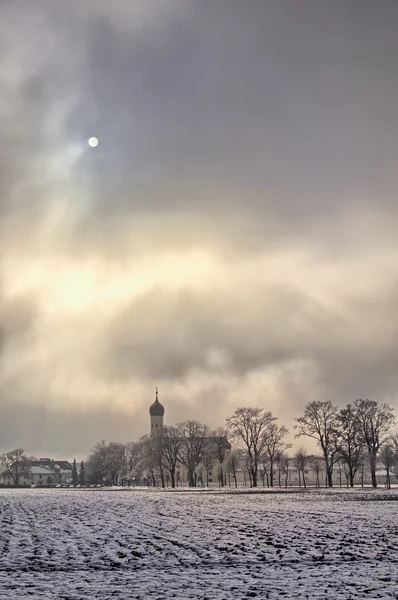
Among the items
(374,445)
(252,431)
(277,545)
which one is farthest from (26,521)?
(252,431)

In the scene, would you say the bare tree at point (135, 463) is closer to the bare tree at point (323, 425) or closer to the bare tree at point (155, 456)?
the bare tree at point (155, 456)

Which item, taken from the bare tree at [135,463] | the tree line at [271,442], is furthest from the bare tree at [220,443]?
the bare tree at [135,463]

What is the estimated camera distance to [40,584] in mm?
13781

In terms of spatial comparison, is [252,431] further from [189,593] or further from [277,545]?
[189,593]

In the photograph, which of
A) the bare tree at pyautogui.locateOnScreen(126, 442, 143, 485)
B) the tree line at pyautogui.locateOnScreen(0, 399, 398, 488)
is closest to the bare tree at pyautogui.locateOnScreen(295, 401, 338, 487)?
the tree line at pyautogui.locateOnScreen(0, 399, 398, 488)

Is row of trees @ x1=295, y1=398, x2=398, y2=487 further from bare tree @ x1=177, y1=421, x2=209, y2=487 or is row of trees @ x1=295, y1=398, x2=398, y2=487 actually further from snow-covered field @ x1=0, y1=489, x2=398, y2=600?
snow-covered field @ x1=0, y1=489, x2=398, y2=600

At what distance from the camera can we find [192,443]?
127 metres

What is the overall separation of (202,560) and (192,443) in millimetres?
112779

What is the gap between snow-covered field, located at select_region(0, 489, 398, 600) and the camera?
42.4 ft

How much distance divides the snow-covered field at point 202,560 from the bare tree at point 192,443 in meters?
97.5

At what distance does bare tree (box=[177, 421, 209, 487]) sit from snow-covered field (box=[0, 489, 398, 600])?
97499 millimetres

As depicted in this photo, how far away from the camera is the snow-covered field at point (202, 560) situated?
12930mm

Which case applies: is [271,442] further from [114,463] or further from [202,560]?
[202,560]

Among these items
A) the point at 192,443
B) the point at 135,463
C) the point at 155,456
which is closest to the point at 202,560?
the point at 192,443
